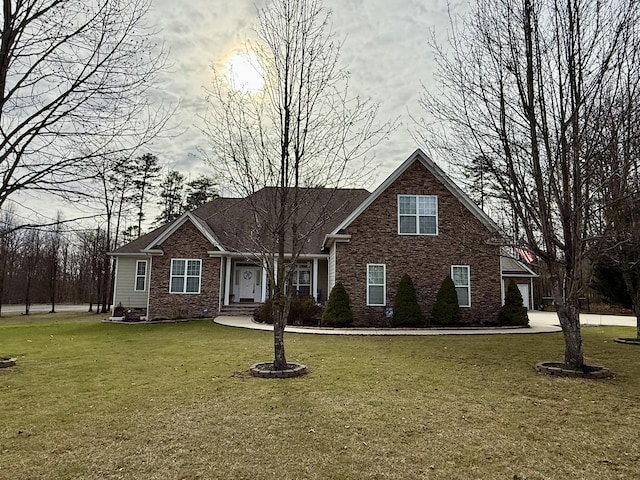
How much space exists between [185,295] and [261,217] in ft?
43.2

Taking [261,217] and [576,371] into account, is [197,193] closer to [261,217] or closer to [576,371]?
[261,217]

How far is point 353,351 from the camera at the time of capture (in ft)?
34.9

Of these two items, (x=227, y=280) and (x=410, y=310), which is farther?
(x=227, y=280)

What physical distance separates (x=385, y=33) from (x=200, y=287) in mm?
14500

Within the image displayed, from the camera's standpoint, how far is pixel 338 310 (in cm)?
1648

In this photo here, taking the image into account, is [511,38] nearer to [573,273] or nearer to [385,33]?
[385,33]

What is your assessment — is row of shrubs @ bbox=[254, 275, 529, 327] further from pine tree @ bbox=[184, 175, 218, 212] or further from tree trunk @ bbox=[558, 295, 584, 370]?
pine tree @ bbox=[184, 175, 218, 212]

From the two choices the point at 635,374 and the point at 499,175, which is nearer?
the point at 635,374

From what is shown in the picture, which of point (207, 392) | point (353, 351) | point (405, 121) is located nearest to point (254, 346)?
point (353, 351)

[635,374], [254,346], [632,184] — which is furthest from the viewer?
[254,346]

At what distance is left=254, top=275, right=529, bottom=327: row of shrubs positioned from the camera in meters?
16.5

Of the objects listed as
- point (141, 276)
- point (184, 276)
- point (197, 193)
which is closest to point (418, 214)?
point (184, 276)

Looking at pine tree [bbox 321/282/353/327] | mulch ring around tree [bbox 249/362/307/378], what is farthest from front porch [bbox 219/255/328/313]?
mulch ring around tree [bbox 249/362/307/378]

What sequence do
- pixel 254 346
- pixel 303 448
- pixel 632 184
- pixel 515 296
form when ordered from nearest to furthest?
1. pixel 303 448
2. pixel 632 184
3. pixel 254 346
4. pixel 515 296
